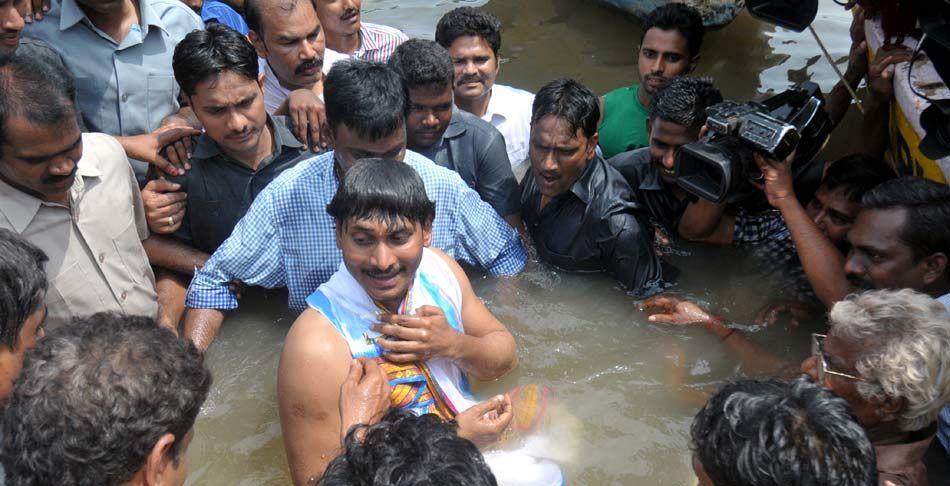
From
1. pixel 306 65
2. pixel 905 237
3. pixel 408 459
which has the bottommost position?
pixel 306 65

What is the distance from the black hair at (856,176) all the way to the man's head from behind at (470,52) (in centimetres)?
190

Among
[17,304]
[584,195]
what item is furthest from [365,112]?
[17,304]

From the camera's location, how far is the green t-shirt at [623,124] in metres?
4.70

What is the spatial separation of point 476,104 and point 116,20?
1903mm

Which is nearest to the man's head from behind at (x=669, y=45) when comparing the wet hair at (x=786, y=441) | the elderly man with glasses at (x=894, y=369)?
the elderly man with glasses at (x=894, y=369)

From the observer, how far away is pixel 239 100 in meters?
3.57

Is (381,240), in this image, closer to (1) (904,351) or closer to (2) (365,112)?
(2) (365,112)

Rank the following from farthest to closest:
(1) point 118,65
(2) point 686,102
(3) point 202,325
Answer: (2) point 686,102 < (1) point 118,65 < (3) point 202,325

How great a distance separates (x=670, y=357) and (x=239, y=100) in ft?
7.64

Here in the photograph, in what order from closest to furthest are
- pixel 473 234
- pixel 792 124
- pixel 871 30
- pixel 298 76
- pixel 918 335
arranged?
pixel 918 335, pixel 792 124, pixel 473 234, pixel 298 76, pixel 871 30

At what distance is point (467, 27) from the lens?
458cm

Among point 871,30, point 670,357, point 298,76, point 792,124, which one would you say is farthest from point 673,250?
point 298,76

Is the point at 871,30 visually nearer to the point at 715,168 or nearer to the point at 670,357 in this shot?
the point at 715,168

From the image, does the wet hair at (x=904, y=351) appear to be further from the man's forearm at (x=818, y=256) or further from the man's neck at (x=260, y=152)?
the man's neck at (x=260, y=152)
